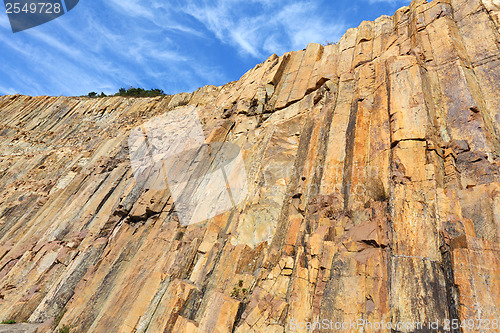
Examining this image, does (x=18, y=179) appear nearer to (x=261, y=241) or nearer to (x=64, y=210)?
(x=64, y=210)

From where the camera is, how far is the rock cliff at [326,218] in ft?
27.7

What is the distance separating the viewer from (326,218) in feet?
37.3

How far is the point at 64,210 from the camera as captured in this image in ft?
76.8

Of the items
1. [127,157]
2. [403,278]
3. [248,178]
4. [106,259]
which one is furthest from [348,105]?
[127,157]

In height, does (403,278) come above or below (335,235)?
below

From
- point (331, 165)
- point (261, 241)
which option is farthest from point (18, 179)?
point (331, 165)

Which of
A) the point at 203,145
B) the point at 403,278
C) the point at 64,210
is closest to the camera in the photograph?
the point at 403,278

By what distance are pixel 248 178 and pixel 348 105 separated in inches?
259

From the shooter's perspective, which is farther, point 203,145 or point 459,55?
point 203,145

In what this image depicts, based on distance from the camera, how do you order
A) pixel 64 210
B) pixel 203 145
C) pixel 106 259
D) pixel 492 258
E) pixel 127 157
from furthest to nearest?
pixel 127 157 → pixel 64 210 → pixel 203 145 → pixel 106 259 → pixel 492 258

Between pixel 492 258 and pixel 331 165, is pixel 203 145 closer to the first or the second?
pixel 331 165

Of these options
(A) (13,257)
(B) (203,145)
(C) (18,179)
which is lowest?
(A) (13,257)

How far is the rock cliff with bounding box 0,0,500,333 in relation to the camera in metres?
8.44

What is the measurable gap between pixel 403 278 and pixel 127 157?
25.1m
